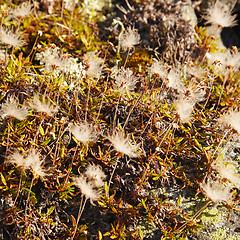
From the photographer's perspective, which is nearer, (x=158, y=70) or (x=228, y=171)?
(x=228, y=171)

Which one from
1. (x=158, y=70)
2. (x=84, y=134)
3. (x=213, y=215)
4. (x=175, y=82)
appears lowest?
(x=213, y=215)

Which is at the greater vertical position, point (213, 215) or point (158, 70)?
point (158, 70)

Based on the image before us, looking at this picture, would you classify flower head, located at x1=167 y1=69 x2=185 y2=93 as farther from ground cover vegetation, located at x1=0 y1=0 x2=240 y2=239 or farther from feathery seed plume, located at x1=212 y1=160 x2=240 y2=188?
feathery seed plume, located at x1=212 y1=160 x2=240 y2=188

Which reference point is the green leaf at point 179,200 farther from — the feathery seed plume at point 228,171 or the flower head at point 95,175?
the flower head at point 95,175

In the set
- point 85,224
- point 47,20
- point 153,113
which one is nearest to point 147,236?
point 85,224

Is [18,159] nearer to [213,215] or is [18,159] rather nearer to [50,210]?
[50,210]

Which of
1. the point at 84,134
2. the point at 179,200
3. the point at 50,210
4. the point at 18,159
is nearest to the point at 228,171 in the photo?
the point at 179,200

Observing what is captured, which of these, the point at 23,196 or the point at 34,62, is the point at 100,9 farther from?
the point at 23,196
